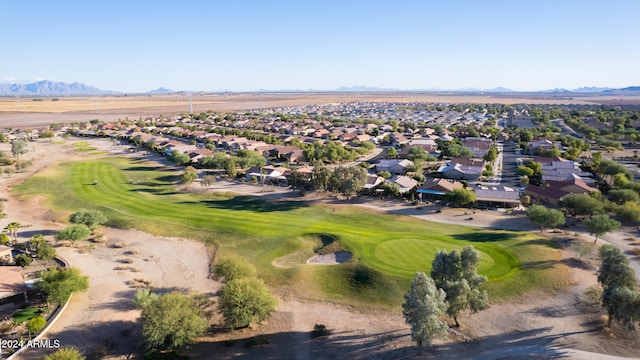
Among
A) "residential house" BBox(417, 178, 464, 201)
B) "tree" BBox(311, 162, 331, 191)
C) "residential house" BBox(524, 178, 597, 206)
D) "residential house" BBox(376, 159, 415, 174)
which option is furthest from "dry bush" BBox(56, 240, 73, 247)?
"residential house" BBox(524, 178, 597, 206)

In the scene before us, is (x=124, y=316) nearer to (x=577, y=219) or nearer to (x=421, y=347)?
(x=421, y=347)

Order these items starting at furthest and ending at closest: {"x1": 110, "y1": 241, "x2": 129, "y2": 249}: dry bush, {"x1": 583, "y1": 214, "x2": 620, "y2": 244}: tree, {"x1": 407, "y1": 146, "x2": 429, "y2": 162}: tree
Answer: {"x1": 407, "y1": 146, "x2": 429, "y2": 162}: tree
{"x1": 110, "y1": 241, "x2": 129, "y2": 249}: dry bush
{"x1": 583, "y1": 214, "x2": 620, "y2": 244}: tree

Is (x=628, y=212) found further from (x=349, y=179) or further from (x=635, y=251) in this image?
(x=349, y=179)

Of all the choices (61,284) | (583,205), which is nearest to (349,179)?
(583,205)

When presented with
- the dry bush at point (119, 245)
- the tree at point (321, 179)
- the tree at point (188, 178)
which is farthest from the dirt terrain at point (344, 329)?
the tree at point (188, 178)

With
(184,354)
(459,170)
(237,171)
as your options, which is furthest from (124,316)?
(459,170)

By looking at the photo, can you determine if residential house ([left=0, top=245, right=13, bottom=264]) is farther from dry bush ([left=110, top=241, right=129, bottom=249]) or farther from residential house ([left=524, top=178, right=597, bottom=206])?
residential house ([left=524, top=178, right=597, bottom=206])

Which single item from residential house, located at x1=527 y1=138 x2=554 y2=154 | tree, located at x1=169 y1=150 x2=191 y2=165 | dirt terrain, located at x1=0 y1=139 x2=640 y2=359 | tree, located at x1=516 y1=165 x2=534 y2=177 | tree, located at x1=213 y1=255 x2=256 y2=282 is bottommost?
dirt terrain, located at x1=0 y1=139 x2=640 y2=359

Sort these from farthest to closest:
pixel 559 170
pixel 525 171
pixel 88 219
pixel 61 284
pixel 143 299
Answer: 1. pixel 559 170
2. pixel 525 171
3. pixel 88 219
4. pixel 61 284
5. pixel 143 299
